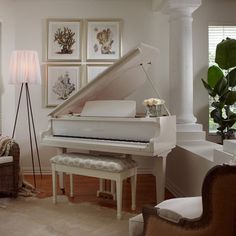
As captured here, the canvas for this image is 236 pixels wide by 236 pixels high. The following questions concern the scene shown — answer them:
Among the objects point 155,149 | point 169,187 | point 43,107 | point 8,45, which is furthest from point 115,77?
point 8,45

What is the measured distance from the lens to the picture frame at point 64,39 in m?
5.24

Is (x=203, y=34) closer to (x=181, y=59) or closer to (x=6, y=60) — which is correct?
(x=181, y=59)

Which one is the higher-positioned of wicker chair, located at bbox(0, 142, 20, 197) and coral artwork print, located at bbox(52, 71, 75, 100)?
coral artwork print, located at bbox(52, 71, 75, 100)

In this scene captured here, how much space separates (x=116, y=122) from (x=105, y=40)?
86.8 inches

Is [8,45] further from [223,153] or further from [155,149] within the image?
[223,153]

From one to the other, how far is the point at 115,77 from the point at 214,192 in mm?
2222

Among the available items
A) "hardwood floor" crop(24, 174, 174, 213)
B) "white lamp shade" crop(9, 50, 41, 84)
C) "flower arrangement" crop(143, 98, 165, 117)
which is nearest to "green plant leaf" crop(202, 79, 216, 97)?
"hardwood floor" crop(24, 174, 174, 213)

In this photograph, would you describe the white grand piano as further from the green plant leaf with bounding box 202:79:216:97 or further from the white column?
the green plant leaf with bounding box 202:79:216:97

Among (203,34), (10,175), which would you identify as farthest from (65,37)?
(10,175)

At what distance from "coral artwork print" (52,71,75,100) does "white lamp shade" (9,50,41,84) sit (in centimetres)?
69

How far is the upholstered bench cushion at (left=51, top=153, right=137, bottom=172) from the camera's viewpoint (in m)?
3.21

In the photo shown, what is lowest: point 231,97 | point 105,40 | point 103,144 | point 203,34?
point 103,144

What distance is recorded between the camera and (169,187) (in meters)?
4.41

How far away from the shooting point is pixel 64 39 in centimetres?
525
